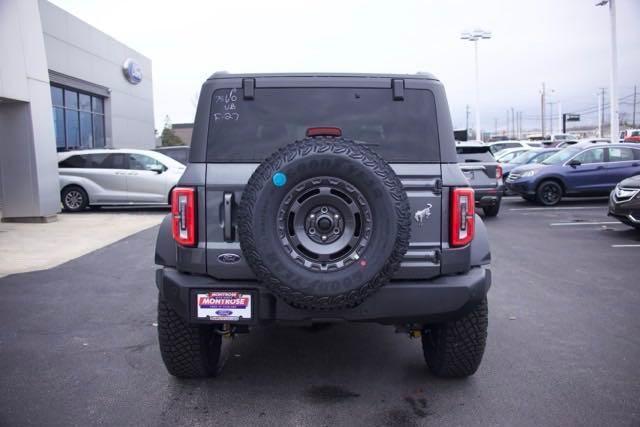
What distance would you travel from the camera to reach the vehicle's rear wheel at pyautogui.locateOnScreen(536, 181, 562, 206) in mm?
16469

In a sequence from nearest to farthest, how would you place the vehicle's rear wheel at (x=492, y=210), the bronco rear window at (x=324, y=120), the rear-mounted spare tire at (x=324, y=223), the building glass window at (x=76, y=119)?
the rear-mounted spare tire at (x=324, y=223)
the bronco rear window at (x=324, y=120)
the vehicle's rear wheel at (x=492, y=210)
the building glass window at (x=76, y=119)

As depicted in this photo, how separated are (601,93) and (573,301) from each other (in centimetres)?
10504

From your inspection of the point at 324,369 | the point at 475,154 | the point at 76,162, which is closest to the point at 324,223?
the point at 324,369

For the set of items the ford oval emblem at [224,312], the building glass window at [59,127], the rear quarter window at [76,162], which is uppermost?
the building glass window at [59,127]

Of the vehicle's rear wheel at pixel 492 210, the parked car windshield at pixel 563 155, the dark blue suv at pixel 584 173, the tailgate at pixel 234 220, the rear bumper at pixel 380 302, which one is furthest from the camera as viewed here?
the parked car windshield at pixel 563 155

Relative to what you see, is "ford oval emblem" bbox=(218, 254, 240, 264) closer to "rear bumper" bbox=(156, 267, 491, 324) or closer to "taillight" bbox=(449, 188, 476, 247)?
"rear bumper" bbox=(156, 267, 491, 324)

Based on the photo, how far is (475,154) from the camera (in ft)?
46.3

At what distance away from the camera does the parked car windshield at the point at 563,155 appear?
54.9 ft

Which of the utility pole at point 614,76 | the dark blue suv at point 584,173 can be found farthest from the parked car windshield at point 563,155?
the utility pole at point 614,76

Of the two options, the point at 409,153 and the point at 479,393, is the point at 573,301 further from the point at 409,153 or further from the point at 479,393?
the point at 409,153

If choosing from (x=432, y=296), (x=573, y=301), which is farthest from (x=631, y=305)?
(x=432, y=296)

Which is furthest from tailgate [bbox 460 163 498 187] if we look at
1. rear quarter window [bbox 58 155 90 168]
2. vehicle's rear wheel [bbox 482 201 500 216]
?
rear quarter window [bbox 58 155 90 168]

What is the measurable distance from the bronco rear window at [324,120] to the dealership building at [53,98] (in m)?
10.2

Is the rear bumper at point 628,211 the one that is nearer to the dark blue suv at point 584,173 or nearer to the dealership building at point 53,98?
the dark blue suv at point 584,173
